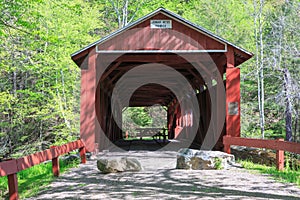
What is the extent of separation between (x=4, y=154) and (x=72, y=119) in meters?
3.94

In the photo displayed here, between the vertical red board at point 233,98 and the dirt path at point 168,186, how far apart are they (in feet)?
7.47

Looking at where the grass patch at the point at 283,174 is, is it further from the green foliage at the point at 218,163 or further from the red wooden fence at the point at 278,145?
the green foliage at the point at 218,163

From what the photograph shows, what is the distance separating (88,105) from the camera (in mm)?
9695

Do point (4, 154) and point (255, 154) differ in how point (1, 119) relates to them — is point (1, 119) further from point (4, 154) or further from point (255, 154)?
point (255, 154)

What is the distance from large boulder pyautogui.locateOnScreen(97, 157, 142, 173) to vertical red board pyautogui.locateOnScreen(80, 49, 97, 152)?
2565 mm

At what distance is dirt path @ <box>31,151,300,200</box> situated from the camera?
193 inches

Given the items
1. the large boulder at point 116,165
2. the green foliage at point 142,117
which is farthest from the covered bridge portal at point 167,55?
the green foliage at point 142,117

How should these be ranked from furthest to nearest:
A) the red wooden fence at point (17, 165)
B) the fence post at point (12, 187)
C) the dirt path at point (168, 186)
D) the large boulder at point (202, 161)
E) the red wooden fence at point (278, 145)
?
1. the large boulder at point (202, 161)
2. the red wooden fence at point (278, 145)
3. the dirt path at point (168, 186)
4. the fence post at point (12, 187)
5. the red wooden fence at point (17, 165)

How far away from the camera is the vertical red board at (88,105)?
31.2 ft

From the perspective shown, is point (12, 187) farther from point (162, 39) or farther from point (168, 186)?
point (162, 39)

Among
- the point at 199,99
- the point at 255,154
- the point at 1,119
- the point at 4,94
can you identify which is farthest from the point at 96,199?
the point at 1,119

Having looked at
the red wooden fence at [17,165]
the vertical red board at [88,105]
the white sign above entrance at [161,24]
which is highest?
the white sign above entrance at [161,24]

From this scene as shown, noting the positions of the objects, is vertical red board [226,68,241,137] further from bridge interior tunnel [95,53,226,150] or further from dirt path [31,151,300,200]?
dirt path [31,151,300,200]

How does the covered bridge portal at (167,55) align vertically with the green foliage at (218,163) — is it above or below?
above
